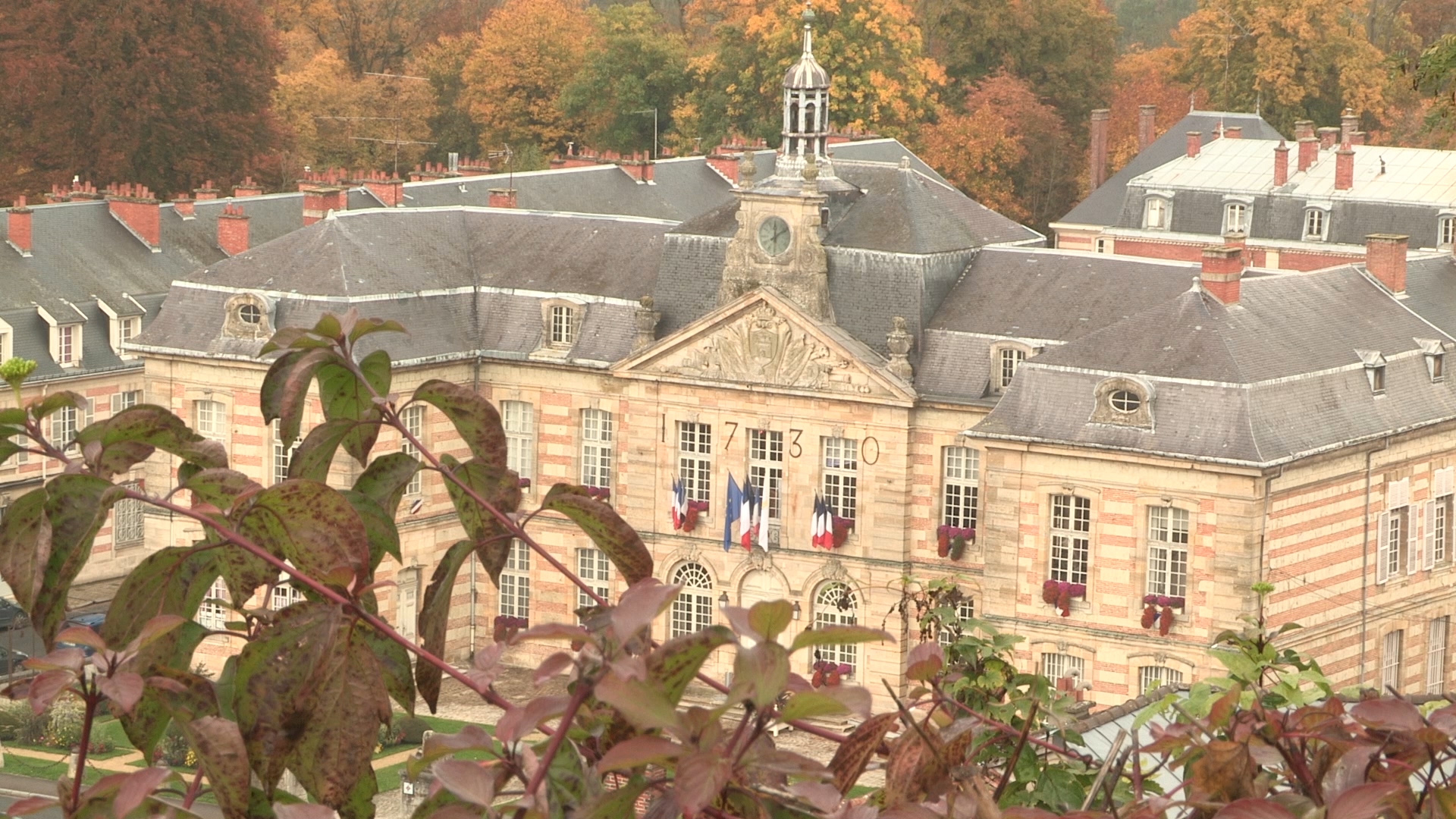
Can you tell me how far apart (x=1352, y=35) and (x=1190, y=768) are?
8797 cm

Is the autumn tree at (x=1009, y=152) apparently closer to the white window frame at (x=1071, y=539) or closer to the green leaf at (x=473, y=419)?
the white window frame at (x=1071, y=539)

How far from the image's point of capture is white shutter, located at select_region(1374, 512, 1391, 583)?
45281 millimetres

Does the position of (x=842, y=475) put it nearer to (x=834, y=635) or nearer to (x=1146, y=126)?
(x=1146, y=126)

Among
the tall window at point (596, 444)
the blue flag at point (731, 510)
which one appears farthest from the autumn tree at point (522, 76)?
the blue flag at point (731, 510)

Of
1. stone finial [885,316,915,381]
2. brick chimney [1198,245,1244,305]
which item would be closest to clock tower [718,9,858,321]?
stone finial [885,316,915,381]

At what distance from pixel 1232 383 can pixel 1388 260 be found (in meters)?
8.27

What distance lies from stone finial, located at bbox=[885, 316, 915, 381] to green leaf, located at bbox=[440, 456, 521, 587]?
134 feet

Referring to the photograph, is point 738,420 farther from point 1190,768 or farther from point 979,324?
point 1190,768

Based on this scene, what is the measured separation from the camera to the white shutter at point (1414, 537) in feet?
152

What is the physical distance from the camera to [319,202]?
55875 millimetres

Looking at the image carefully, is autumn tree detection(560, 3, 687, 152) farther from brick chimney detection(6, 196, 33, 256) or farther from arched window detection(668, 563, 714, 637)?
arched window detection(668, 563, 714, 637)

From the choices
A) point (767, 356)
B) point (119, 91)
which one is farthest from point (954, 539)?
point (119, 91)

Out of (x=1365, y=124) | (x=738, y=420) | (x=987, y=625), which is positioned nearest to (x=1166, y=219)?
(x=1365, y=124)

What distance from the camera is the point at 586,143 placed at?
89688 mm
